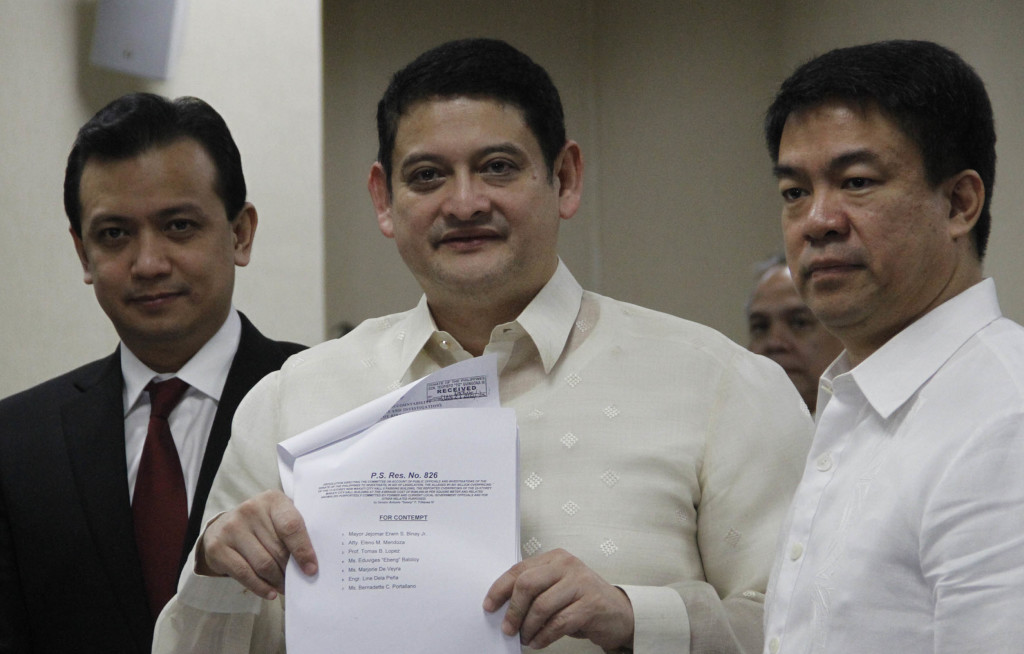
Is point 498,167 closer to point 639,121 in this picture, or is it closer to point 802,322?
point 802,322

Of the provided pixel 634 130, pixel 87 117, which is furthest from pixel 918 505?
pixel 634 130

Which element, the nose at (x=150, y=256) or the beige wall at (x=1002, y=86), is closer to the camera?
the nose at (x=150, y=256)

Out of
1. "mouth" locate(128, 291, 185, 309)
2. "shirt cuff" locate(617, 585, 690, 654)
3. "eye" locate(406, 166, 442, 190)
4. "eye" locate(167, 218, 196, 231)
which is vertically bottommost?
"shirt cuff" locate(617, 585, 690, 654)

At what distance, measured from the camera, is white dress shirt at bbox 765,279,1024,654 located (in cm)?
105

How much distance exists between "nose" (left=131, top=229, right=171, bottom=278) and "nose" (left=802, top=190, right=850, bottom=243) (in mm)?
1176

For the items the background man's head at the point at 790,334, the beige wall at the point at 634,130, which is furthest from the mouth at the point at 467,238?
the beige wall at the point at 634,130

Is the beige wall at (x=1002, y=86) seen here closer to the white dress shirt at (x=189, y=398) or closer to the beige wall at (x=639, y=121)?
the beige wall at (x=639, y=121)

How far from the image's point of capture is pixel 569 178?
5.74ft

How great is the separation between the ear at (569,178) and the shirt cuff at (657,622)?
1.95 ft

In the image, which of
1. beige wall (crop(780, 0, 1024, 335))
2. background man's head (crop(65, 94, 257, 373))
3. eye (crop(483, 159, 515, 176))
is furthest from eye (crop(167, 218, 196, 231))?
beige wall (crop(780, 0, 1024, 335))

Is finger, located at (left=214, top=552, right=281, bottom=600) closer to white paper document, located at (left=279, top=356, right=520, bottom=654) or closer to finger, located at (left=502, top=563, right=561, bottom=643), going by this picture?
white paper document, located at (left=279, top=356, right=520, bottom=654)

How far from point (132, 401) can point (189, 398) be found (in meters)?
0.10

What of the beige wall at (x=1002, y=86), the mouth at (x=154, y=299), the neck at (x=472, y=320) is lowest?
the neck at (x=472, y=320)

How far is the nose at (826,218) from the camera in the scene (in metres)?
1.29
